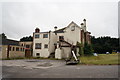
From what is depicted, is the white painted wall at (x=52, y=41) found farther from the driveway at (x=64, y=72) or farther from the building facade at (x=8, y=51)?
the driveway at (x=64, y=72)

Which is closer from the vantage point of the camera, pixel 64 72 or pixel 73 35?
pixel 64 72

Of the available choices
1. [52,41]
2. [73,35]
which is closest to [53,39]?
[52,41]

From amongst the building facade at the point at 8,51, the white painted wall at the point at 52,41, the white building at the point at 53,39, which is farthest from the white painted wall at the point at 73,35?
the building facade at the point at 8,51

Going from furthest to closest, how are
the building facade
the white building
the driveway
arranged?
the white building < the building facade < the driveway

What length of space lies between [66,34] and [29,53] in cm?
1332

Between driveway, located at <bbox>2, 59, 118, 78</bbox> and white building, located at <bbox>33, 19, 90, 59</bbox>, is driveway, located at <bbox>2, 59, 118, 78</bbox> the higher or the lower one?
the lower one

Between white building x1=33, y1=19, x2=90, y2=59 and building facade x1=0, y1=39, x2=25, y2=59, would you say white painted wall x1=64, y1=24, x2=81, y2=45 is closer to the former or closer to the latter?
white building x1=33, y1=19, x2=90, y2=59

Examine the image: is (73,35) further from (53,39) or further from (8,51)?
(8,51)

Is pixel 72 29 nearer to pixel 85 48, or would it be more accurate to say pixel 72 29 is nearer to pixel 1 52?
pixel 85 48

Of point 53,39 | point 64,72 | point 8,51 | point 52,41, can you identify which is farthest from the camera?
point 53,39

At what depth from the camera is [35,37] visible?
36312 mm

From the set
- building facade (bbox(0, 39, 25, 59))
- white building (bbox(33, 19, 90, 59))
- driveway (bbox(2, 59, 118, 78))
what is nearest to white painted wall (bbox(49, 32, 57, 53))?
white building (bbox(33, 19, 90, 59))

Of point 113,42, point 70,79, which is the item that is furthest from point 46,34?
point 113,42

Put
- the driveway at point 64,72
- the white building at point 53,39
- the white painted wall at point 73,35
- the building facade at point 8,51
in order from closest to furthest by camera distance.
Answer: the driveway at point 64,72
the building facade at point 8,51
the white building at point 53,39
the white painted wall at point 73,35
